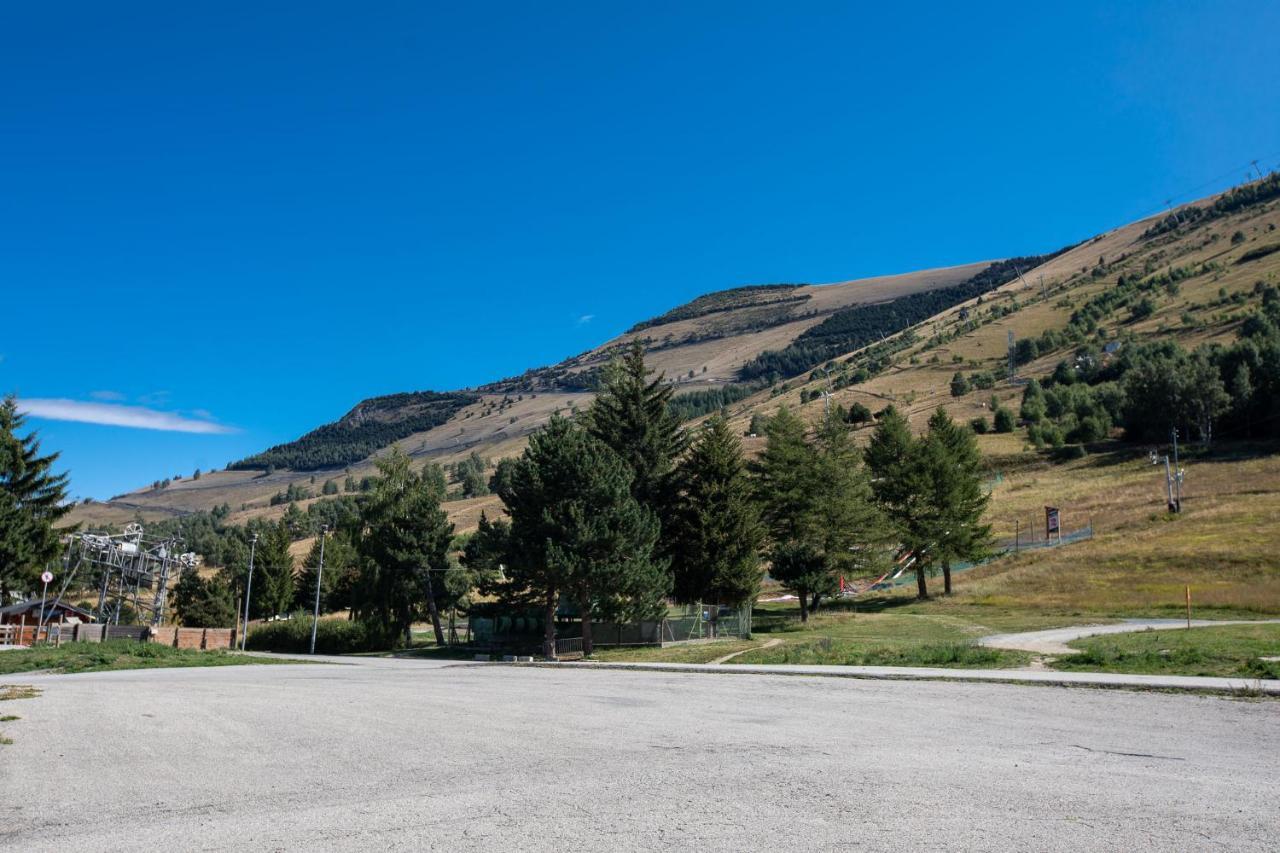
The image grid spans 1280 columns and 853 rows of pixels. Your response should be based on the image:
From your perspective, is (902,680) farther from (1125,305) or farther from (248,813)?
(1125,305)

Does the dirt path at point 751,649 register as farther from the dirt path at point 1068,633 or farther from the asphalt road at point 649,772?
the asphalt road at point 649,772

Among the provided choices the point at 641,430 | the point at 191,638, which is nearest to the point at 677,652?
the point at 641,430

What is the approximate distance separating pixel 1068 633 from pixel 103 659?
38.0m

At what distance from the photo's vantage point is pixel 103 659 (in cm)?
3166

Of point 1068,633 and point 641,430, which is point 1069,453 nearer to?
point 641,430

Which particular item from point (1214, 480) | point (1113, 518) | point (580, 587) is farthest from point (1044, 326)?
point (580, 587)

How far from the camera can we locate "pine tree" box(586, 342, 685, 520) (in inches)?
1833

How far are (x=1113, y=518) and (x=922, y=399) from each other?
91.1m

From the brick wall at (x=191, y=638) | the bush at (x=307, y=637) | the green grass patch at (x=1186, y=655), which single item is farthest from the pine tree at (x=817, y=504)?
the brick wall at (x=191, y=638)

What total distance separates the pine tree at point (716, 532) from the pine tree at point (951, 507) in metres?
16.5

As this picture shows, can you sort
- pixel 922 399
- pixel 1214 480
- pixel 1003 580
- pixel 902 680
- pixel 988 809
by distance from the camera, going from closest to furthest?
pixel 988 809 < pixel 902 680 < pixel 1003 580 < pixel 1214 480 < pixel 922 399

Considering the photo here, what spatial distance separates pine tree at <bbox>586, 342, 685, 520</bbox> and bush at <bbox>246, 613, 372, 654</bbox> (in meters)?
22.7

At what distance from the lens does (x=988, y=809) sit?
790 centimetres

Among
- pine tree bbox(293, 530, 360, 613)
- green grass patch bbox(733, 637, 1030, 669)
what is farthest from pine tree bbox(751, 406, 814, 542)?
pine tree bbox(293, 530, 360, 613)
